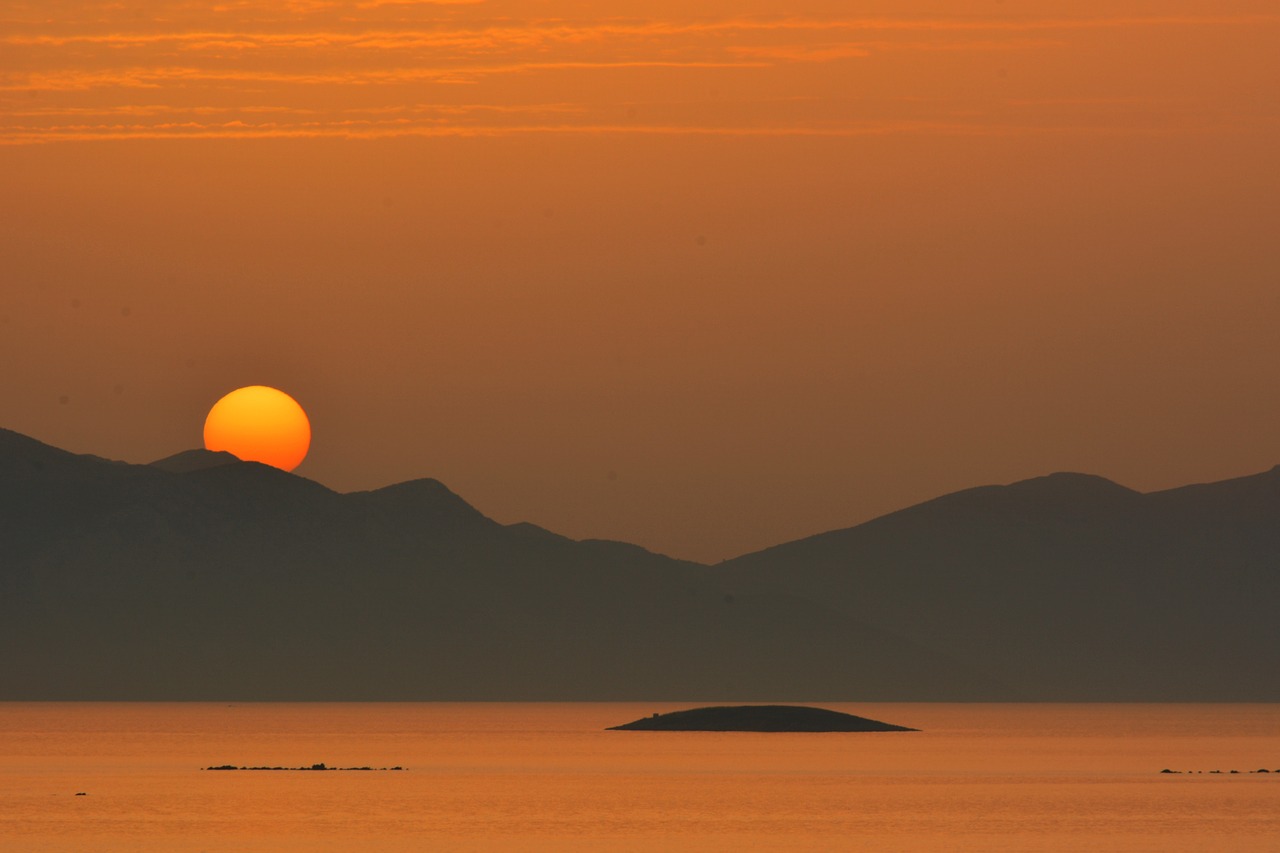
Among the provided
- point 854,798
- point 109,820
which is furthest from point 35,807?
point 854,798

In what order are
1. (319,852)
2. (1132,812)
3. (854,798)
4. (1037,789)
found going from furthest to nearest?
(1037,789), (854,798), (1132,812), (319,852)

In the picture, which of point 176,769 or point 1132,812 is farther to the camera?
point 176,769

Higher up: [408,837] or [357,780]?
[357,780]

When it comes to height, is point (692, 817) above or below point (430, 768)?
below

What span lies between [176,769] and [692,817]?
240ft

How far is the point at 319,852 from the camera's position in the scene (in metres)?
108

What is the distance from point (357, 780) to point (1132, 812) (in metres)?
57.5

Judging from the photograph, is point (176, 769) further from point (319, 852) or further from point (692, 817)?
point (319, 852)

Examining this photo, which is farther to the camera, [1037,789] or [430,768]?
[430,768]

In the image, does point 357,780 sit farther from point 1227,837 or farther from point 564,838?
point 1227,837

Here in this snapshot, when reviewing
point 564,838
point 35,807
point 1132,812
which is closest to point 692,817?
point 564,838

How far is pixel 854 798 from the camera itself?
152m

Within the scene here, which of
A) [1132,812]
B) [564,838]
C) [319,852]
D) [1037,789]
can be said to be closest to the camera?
[319,852]

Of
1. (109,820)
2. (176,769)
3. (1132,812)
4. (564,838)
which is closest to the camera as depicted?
(564,838)
